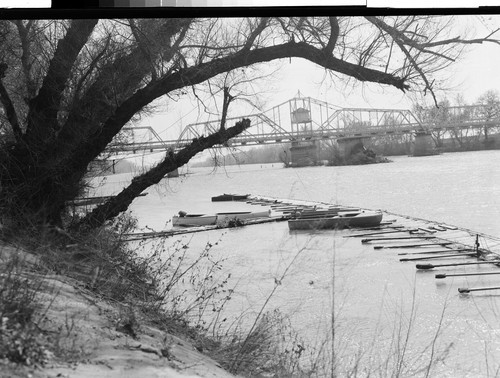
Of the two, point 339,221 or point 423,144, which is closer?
point 423,144

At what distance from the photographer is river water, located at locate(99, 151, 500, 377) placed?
11.2ft

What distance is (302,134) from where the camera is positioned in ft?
10.9

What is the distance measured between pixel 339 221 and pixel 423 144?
733mm

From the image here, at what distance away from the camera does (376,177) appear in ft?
12.6

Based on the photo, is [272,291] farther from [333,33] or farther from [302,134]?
[333,33]

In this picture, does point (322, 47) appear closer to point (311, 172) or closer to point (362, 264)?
point (311, 172)

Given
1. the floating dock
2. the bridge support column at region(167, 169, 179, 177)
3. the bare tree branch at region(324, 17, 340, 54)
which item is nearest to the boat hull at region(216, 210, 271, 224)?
the bridge support column at region(167, 169, 179, 177)

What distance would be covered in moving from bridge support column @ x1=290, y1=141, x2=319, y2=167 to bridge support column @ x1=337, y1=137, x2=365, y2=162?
20cm

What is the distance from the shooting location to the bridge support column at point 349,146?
135 inches

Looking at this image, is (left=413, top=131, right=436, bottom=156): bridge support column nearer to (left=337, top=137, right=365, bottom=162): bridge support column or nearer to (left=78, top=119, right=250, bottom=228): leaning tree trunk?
(left=337, top=137, right=365, bottom=162): bridge support column

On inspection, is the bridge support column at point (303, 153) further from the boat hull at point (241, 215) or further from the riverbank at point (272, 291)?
the boat hull at point (241, 215)

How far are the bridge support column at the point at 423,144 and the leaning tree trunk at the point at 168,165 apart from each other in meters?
0.93

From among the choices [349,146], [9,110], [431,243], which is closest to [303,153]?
[349,146]

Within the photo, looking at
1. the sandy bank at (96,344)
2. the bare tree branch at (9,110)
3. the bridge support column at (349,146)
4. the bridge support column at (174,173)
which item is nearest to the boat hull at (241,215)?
the bridge support column at (174,173)
